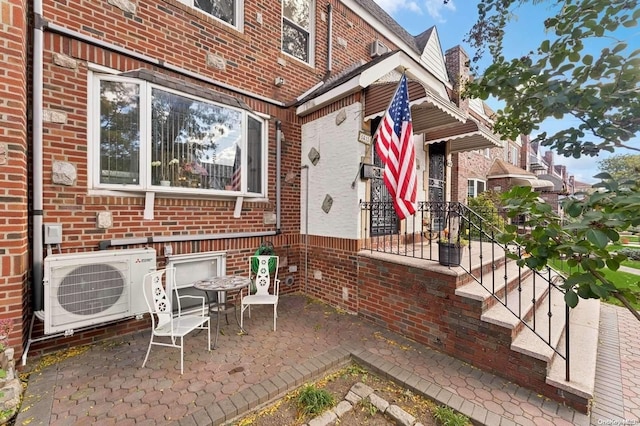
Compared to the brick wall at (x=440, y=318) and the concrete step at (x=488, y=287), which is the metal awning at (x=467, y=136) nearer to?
the concrete step at (x=488, y=287)

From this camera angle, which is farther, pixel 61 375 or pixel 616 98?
pixel 61 375

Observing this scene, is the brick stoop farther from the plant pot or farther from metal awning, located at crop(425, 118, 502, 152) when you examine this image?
metal awning, located at crop(425, 118, 502, 152)

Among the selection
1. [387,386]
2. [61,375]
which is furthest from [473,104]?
[61,375]

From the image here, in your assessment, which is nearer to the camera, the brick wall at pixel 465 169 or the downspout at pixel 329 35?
the downspout at pixel 329 35

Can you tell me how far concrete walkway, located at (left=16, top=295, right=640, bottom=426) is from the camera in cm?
262

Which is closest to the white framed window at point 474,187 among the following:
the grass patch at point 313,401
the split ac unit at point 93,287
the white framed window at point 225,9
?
the white framed window at point 225,9

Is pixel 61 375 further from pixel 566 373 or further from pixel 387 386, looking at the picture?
pixel 566 373

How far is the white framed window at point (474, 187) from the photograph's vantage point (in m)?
13.7

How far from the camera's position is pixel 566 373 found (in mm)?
2871

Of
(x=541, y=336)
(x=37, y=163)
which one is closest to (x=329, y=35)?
(x=37, y=163)

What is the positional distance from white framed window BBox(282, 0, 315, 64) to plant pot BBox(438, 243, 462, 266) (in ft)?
17.9

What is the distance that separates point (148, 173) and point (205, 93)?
167cm

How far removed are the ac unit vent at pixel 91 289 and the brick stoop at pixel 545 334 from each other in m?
4.64

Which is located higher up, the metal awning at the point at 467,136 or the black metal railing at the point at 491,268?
the metal awning at the point at 467,136
